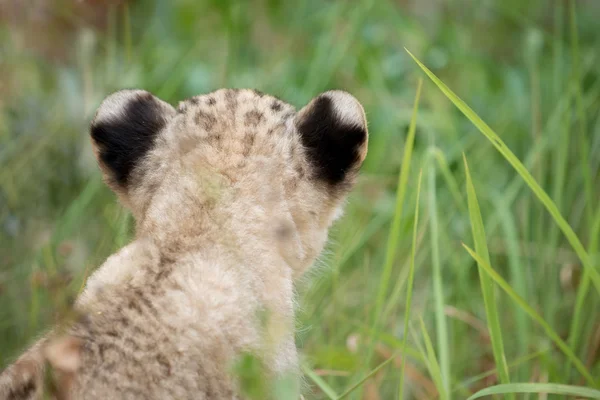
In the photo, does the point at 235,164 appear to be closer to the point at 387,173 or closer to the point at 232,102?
the point at 232,102

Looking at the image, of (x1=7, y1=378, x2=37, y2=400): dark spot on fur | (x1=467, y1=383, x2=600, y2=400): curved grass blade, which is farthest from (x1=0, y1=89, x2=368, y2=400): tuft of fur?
(x1=467, y1=383, x2=600, y2=400): curved grass blade

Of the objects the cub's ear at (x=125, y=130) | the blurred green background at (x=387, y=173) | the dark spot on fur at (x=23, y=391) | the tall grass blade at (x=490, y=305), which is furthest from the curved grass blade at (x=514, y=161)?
the dark spot on fur at (x=23, y=391)

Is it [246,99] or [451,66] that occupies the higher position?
[246,99]

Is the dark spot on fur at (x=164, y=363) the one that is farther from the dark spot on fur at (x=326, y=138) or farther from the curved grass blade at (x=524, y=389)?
the curved grass blade at (x=524, y=389)

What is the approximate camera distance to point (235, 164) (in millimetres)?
2916

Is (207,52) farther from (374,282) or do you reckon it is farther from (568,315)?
(568,315)

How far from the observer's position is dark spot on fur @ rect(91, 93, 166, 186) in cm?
320

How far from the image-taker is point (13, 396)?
7.86 feet

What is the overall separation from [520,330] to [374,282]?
3.85 feet

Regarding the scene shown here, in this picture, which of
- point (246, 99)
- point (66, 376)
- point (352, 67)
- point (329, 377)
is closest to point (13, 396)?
point (66, 376)

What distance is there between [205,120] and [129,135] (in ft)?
1.10

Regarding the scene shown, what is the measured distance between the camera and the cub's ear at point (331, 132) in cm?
319

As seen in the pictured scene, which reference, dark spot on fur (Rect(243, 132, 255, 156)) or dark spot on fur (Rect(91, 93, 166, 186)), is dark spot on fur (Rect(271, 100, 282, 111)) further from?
dark spot on fur (Rect(91, 93, 166, 186))

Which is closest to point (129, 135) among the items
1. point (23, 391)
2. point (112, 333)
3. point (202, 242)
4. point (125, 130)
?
point (125, 130)
